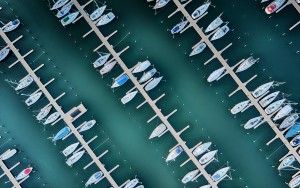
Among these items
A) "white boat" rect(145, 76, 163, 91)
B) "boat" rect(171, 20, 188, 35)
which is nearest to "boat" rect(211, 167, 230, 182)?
"white boat" rect(145, 76, 163, 91)

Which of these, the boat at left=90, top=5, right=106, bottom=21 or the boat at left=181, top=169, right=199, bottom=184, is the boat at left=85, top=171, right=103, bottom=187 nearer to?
the boat at left=181, top=169, right=199, bottom=184

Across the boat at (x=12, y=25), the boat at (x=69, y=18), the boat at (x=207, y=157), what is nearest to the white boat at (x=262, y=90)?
the boat at (x=207, y=157)

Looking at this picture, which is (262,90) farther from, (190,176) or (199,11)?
(190,176)

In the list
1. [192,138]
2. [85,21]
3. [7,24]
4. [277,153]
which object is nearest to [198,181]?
[192,138]

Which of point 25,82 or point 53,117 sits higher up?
point 25,82

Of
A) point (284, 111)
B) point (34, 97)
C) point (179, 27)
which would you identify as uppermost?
point (34, 97)

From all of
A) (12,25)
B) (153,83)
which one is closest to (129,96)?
(153,83)

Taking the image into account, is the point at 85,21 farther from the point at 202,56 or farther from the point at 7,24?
the point at 202,56
